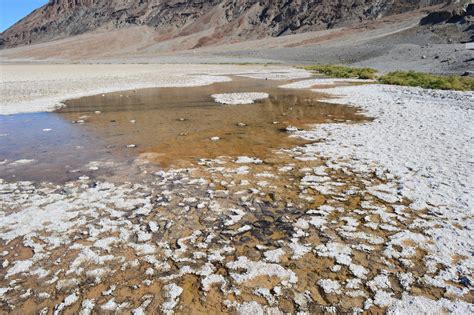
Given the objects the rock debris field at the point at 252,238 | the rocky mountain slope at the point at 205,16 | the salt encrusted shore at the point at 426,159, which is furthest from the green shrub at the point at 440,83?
the rocky mountain slope at the point at 205,16

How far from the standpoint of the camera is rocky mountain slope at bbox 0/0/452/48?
107562 mm

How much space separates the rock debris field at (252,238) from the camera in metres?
3.60

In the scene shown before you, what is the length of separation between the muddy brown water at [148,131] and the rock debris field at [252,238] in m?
0.91

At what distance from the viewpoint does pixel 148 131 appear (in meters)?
10.7

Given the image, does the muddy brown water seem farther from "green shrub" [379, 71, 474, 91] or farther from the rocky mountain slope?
the rocky mountain slope

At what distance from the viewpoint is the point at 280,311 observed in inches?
134

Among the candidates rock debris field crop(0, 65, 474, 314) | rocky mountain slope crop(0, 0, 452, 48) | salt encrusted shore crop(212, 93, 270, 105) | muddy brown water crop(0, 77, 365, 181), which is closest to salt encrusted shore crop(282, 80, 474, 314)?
rock debris field crop(0, 65, 474, 314)

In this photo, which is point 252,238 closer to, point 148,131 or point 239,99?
point 148,131

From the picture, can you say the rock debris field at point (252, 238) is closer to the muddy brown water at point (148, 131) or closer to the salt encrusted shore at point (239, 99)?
the muddy brown water at point (148, 131)

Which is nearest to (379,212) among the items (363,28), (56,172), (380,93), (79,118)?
(56,172)

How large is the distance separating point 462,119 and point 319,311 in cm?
993

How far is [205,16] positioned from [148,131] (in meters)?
141

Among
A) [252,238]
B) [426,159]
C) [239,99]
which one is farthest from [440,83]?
[252,238]

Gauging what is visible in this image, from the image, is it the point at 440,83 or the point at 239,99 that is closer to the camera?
the point at 239,99
